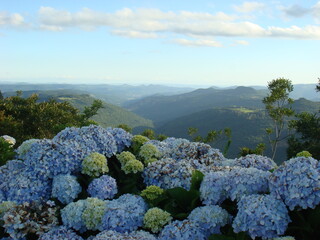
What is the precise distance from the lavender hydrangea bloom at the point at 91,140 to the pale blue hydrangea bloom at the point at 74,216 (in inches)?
46.5

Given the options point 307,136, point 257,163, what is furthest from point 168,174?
point 307,136

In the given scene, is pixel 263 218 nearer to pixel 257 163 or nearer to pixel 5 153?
pixel 257 163

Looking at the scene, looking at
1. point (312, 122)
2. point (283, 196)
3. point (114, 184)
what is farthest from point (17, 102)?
point (283, 196)

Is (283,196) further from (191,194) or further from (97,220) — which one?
(97,220)

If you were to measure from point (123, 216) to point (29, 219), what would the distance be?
1469 mm

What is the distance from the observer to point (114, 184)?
5758 millimetres

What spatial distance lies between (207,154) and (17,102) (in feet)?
115

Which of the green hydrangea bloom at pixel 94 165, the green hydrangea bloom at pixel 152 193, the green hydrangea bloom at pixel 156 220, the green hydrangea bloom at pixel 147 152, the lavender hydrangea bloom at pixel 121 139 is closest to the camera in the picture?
the green hydrangea bloom at pixel 156 220

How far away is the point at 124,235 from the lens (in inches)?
185

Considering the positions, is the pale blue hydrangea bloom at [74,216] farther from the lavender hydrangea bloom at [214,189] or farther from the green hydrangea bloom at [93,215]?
the lavender hydrangea bloom at [214,189]

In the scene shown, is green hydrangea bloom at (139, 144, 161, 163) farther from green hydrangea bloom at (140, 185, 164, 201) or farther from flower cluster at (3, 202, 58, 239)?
flower cluster at (3, 202, 58, 239)

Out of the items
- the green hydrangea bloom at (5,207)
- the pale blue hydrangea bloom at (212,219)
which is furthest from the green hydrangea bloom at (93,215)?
the pale blue hydrangea bloom at (212,219)

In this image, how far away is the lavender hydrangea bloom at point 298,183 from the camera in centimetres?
396

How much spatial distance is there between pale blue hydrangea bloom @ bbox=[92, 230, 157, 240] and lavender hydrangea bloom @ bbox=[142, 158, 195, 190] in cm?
122
